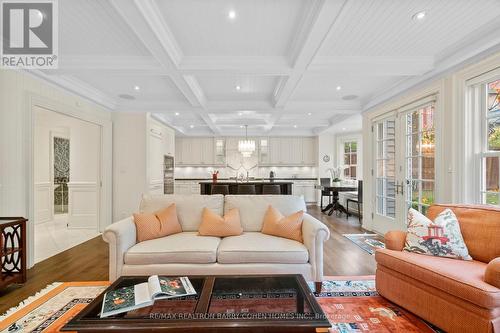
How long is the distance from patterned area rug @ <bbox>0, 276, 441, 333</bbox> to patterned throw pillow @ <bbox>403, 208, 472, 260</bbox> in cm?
59

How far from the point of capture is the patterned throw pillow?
220 centimetres

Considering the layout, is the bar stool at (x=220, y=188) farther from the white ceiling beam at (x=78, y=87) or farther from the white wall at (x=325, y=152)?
the white wall at (x=325, y=152)

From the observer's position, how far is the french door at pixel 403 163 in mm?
3678

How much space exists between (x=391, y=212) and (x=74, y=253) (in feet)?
17.4

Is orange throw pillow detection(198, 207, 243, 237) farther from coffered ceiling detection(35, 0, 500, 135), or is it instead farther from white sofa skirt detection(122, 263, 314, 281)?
coffered ceiling detection(35, 0, 500, 135)

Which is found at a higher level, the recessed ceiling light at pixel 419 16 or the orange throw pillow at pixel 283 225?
the recessed ceiling light at pixel 419 16

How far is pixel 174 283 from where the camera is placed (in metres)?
1.79

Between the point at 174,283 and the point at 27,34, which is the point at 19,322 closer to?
the point at 174,283

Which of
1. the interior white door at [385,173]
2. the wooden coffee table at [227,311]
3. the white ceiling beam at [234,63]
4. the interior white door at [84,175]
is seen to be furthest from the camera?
the interior white door at [84,175]

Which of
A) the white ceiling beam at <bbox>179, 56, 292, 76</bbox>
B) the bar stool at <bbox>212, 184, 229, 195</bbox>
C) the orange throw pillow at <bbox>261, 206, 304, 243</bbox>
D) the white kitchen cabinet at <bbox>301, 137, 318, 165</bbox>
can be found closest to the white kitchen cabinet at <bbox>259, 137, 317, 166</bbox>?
the white kitchen cabinet at <bbox>301, 137, 318, 165</bbox>

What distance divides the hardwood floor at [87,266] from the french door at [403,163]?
3.51ft

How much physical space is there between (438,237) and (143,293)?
2481 millimetres

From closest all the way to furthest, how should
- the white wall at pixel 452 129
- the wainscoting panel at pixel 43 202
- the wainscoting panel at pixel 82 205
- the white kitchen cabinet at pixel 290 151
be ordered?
the white wall at pixel 452 129, the wainscoting panel at pixel 82 205, the wainscoting panel at pixel 43 202, the white kitchen cabinet at pixel 290 151

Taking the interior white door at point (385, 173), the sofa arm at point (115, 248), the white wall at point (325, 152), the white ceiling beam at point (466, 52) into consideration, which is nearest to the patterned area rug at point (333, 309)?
the sofa arm at point (115, 248)
